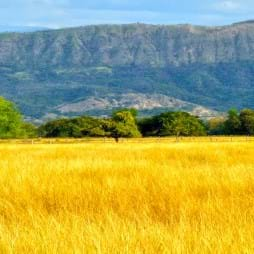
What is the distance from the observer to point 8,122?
114750 mm

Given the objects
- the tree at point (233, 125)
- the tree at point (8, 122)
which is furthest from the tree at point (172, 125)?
the tree at point (8, 122)

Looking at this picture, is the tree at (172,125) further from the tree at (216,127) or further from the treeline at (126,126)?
the tree at (216,127)

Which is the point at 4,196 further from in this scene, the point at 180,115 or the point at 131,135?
the point at 180,115

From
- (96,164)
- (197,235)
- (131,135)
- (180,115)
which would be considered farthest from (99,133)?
(197,235)

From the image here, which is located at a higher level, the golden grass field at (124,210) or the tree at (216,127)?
the golden grass field at (124,210)

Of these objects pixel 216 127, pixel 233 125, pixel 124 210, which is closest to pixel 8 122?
pixel 233 125

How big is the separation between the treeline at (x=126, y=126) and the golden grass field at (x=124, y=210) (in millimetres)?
79820

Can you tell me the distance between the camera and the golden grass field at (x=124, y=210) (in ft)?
18.4

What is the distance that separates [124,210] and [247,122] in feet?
421

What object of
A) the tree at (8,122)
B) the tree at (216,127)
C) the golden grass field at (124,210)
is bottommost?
the tree at (216,127)

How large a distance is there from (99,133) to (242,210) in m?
92.0

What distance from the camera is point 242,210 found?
8.03 m

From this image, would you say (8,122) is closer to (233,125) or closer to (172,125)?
(172,125)

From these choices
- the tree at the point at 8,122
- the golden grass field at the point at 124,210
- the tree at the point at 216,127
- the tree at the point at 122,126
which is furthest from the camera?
the tree at the point at 216,127
